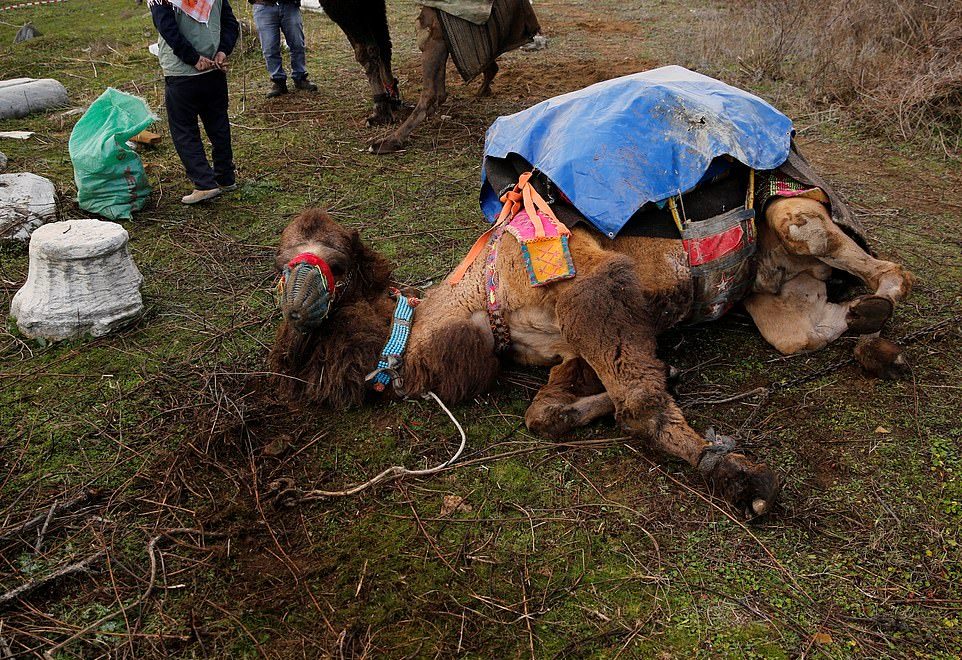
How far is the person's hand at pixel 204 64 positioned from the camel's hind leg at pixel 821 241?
4.49 m

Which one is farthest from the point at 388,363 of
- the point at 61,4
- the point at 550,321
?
the point at 61,4

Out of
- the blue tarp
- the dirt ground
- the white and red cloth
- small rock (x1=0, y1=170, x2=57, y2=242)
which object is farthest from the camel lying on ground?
the blue tarp

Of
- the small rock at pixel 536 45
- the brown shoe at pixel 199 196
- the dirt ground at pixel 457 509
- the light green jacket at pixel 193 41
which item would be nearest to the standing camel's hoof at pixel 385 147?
the brown shoe at pixel 199 196

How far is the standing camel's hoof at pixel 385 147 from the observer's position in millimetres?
6930

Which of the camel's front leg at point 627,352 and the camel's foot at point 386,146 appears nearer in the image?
the camel's front leg at point 627,352

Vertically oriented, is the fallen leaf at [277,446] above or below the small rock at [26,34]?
below

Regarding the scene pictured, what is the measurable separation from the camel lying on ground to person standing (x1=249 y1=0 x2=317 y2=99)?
72.9 inches

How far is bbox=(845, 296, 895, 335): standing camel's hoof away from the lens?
3.25 metres

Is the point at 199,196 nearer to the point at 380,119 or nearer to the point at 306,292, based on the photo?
the point at 380,119

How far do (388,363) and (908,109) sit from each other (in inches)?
228

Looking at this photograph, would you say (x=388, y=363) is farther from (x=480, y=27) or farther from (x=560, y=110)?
(x=480, y=27)

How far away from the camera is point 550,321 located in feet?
10.9

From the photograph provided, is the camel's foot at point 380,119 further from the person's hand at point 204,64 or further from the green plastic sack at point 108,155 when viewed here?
the green plastic sack at point 108,155

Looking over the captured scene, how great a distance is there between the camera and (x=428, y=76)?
689 centimetres
